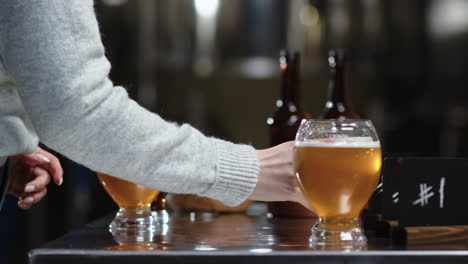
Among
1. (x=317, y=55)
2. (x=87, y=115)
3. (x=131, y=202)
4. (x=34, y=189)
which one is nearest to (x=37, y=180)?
(x=34, y=189)

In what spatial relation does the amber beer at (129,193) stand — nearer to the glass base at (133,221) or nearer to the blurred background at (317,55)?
the glass base at (133,221)

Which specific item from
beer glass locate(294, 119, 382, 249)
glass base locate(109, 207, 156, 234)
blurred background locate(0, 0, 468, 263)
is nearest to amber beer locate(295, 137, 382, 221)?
beer glass locate(294, 119, 382, 249)

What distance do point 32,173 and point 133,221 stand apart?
1.03 feet

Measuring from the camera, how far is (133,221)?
1.23 metres

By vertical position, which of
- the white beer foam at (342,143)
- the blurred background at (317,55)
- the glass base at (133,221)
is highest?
the blurred background at (317,55)

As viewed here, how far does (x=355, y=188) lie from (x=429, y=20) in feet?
12.6

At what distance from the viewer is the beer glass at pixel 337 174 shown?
3.28 feet

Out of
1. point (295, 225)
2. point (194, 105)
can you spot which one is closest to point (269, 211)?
point (295, 225)

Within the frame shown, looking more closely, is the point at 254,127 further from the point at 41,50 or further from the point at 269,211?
the point at 41,50

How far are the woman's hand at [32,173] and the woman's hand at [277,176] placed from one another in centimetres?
48

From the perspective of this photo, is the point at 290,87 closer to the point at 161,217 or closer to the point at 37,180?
the point at 161,217

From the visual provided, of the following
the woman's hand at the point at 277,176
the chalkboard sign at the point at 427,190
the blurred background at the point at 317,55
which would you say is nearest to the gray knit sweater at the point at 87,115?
the woman's hand at the point at 277,176

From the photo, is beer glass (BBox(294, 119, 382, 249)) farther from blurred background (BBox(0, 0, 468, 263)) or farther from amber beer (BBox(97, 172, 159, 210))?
blurred background (BBox(0, 0, 468, 263))

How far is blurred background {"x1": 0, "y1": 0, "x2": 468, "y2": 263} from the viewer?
4559 mm
